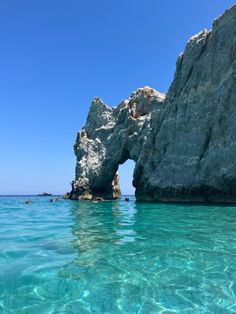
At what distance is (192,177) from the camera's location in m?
47.2

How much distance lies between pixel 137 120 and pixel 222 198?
2880cm

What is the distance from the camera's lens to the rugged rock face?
44.2 meters

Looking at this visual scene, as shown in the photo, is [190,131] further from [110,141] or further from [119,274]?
[119,274]

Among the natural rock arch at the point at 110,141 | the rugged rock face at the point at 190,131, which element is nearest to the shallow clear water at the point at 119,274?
the rugged rock face at the point at 190,131

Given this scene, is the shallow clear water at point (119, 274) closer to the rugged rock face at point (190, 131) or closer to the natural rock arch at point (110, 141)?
the rugged rock face at point (190, 131)

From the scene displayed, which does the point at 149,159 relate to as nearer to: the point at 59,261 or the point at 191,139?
the point at 191,139

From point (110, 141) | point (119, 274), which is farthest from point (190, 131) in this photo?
point (119, 274)

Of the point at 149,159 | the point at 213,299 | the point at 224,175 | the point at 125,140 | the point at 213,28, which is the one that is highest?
the point at 213,28

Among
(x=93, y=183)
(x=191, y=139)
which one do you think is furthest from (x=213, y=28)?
(x=93, y=183)

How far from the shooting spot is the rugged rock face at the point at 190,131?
145 feet

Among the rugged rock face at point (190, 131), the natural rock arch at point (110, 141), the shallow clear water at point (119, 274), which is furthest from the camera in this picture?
the natural rock arch at point (110, 141)

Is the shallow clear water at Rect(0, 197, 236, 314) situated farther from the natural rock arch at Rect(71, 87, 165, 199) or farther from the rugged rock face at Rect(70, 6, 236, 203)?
the natural rock arch at Rect(71, 87, 165, 199)

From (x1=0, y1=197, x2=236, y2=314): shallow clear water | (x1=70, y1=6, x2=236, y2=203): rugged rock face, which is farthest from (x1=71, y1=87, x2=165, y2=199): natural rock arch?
(x1=0, y1=197, x2=236, y2=314): shallow clear water

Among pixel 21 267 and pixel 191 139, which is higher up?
pixel 191 139
